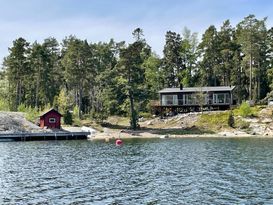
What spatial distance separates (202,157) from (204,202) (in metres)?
22.5

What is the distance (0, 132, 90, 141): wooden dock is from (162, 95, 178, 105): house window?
94.5 feet

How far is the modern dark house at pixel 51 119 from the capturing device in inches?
3354

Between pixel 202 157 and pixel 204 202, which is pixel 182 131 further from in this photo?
pixel 204 202

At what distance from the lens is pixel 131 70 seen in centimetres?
9319

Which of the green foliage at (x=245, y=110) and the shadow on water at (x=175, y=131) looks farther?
the green foliage at (x=245, y=110)

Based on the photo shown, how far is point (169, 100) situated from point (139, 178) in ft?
236

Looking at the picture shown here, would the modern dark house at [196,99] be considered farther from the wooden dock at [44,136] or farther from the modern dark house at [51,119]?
the wooden dock at [44,136]

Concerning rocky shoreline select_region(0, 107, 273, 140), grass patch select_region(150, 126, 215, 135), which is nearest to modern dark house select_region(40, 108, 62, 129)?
rocky shoreline select_region(0, 107, 273, 140)

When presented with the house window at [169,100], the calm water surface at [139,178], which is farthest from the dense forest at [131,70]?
the calm water surface at [139,178]

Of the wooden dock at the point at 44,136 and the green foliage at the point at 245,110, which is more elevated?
the green foliage at the point at 245,110

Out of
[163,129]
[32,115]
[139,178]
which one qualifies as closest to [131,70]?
[163,129]

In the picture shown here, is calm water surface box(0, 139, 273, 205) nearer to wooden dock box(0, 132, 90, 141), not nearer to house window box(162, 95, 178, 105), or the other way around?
wooden dock box(0, 132, 90, 141)

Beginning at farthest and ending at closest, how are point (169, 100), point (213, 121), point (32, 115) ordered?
point (169, 100), point (32, 115), point (213, 121)

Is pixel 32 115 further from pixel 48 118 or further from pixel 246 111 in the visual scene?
pixel 246 111
